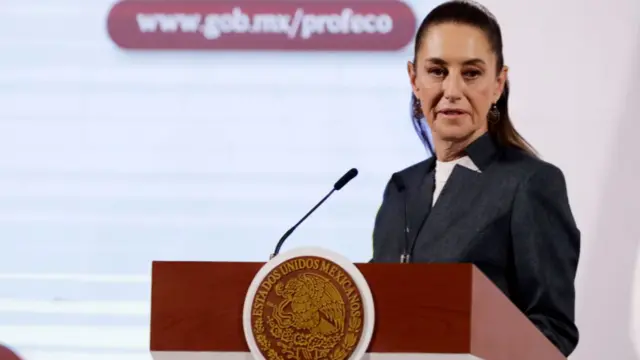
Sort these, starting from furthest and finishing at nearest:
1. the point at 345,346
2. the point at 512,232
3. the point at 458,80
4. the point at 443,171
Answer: the point at 443,171 < the point at 458,80 < the point at 512,232 < the point at 345,346

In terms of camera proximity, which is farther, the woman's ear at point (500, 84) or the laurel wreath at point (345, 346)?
the woman's ear at point (500, 84)

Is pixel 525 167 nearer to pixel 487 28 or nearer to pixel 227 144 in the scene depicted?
pixel 487 28

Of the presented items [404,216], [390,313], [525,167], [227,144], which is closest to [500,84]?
[525,167]

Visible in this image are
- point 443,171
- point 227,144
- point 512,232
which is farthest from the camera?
point 227,144

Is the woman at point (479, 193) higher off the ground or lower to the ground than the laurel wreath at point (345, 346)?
higher

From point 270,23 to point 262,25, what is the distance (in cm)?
2

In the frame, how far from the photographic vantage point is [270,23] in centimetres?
317

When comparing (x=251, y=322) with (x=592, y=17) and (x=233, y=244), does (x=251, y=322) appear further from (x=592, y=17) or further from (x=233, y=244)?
(x=592, y=17)

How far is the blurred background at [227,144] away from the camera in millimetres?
Result: 2926

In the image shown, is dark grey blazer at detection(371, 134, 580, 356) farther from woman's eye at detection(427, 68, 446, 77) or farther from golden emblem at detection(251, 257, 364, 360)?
golden emblem at detection(251, 257, 364, 360)

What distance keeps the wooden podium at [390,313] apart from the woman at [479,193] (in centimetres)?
37

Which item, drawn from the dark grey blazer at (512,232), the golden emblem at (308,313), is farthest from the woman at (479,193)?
the golden emblem at (308,313)

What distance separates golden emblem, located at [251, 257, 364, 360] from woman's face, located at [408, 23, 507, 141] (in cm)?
72

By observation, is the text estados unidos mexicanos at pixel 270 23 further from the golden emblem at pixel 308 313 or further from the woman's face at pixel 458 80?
the golden emblem at pixel 308 313
